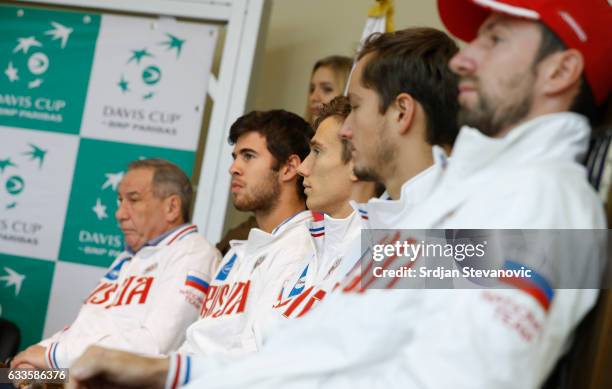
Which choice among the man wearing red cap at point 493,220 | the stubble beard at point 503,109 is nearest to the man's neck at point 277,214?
the man wearing red cap at point 493,220

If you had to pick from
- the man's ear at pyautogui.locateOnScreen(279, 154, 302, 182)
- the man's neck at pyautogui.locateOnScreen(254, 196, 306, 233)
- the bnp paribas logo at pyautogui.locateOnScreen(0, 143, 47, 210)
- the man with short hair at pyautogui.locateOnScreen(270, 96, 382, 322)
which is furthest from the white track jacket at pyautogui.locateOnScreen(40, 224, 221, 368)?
the bnp paribas logo at pyautogui.locateOnScreen(0, 143, 47, 210)

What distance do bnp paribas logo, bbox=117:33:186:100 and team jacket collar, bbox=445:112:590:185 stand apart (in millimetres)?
2589

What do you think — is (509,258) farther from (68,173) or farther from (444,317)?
(68,173)

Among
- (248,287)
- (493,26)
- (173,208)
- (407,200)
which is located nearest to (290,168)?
(248,287)

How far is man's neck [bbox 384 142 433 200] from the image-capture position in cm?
148

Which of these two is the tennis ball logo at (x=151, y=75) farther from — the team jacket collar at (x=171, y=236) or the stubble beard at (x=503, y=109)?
the stubble beard at (x=503, y=109)

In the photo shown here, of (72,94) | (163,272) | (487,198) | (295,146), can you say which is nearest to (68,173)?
(72,94)

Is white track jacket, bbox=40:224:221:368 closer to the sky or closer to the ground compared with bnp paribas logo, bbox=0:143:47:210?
closer to the ground

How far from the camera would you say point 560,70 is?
3.70 ft

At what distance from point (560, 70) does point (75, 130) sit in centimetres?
279

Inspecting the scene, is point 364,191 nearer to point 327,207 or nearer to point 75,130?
point 327,207

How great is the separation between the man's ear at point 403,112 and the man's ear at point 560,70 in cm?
40

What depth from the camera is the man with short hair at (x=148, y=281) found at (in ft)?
7.75

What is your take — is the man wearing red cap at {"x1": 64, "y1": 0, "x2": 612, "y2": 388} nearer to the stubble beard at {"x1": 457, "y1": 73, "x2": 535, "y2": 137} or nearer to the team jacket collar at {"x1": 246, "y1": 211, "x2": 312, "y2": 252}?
the stubble beard at {"x1": 457, "y1": 73, "x2": 535, "y2": 137}
